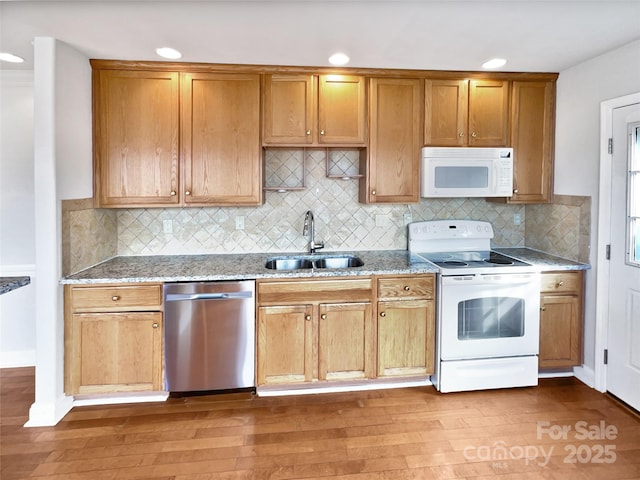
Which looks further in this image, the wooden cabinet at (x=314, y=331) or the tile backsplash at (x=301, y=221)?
the tile backsplash at (x=301, y=221)

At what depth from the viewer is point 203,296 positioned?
8.48 feet

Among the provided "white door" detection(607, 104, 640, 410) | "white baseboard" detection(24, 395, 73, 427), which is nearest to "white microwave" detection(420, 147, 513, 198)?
"white door" detection(607, 104, 640, 410)

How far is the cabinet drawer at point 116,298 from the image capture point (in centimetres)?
252

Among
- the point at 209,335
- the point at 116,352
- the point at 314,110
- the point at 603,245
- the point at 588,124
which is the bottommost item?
the point at 116,352

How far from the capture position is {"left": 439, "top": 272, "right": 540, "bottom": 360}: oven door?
275 centimetres

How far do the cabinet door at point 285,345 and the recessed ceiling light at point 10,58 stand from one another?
2536 mm

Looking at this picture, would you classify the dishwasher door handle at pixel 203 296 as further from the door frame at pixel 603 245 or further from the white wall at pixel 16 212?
the door frame at pixel 603 245

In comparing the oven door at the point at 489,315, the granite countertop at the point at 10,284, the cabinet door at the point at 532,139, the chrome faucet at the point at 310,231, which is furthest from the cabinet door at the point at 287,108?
the granite countertop at the point at 10,284

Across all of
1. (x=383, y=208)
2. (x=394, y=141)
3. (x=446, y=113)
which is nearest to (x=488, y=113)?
(x=446, y=113)

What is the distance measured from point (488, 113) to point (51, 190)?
320 centimetres

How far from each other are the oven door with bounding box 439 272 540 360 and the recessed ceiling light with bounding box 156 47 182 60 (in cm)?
242

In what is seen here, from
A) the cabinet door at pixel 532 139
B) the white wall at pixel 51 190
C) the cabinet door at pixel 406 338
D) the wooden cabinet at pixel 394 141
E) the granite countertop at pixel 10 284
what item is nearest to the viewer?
the granite countertop at pixel 10 284

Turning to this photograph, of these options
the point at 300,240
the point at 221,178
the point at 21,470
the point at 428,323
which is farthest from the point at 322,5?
the point at 21,470

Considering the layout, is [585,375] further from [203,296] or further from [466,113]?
[203,296]
